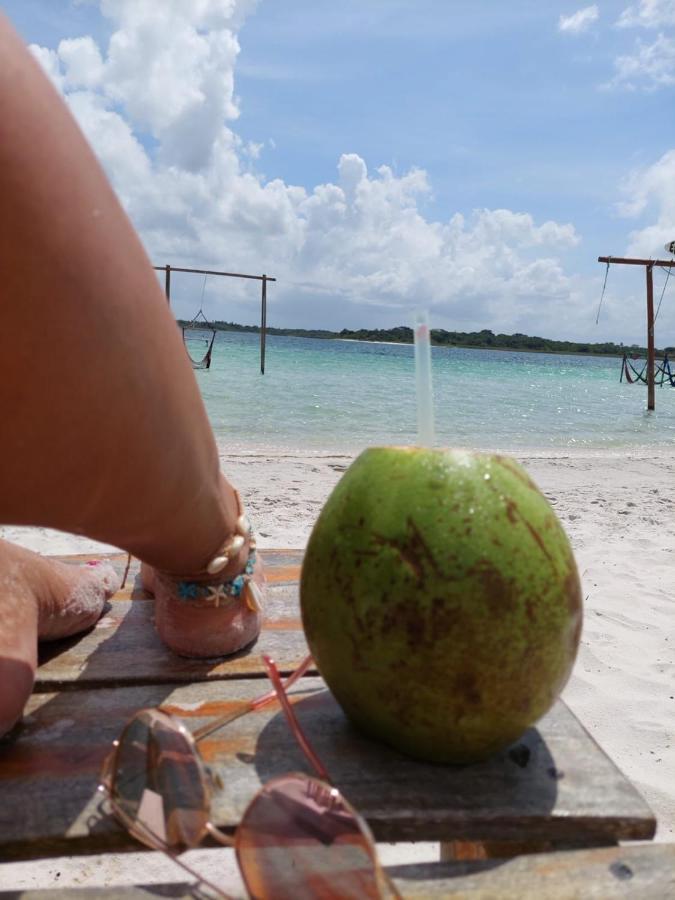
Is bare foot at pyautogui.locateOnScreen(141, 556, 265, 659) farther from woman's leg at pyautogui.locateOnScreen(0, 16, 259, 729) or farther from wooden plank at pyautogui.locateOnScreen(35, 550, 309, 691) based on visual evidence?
woman's leg at pyautogui.locateOnScreen(0, 16, 259, 729)

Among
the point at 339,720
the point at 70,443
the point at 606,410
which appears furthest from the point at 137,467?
the point at 606,410

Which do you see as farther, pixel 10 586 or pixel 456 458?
pixel 10 586

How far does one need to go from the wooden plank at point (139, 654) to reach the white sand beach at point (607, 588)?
570 mm

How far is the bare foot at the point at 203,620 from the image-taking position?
4.27 feet

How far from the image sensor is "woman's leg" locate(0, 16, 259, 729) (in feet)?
1.92

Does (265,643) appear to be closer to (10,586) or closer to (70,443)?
(10,586)

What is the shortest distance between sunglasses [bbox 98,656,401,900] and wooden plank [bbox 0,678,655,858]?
0.17 feet

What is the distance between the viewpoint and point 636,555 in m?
3.88

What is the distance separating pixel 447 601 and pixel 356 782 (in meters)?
0.29

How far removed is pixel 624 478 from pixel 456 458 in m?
6.52

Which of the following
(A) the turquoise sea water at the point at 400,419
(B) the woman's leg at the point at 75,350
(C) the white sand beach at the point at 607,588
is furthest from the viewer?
(A) the turquoise sea water at the point at 400,419

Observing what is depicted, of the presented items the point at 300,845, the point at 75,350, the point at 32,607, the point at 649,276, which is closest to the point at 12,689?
the point at 32,607

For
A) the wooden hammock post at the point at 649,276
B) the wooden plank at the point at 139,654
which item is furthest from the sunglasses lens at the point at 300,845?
the wooden hammock post at the point at 649,276

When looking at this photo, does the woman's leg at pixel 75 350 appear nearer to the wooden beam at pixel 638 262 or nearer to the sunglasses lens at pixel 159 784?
the sunglasses lens at pixel 159 784
